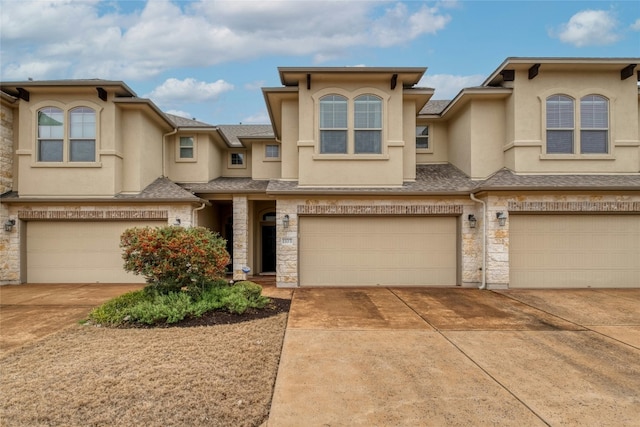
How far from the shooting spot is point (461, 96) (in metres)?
10.7

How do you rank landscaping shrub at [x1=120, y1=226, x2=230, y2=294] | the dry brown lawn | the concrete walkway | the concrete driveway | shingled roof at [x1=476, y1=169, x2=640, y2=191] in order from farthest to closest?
shingled roof at [x1=476, y1=169, x2=640, y2=191] → landscaping shrub at [x1=120, y1=226, x2=230, y2=294] → the concrete driveway → the concrete walkway → the dry brown lawn

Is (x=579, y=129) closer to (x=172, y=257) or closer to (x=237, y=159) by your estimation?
(x=172, y=257)

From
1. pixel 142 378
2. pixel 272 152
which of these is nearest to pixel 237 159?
pixel 272 152

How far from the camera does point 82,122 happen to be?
10602 millimetres

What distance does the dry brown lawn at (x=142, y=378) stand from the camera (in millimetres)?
3176

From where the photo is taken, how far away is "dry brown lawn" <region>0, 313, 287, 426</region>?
3176mm

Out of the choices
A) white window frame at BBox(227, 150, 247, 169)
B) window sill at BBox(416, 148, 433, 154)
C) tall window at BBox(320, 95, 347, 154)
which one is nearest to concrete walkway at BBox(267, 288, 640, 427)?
tall window at BBox(320, 95, 347, 154)

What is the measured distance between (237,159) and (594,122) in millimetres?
12616

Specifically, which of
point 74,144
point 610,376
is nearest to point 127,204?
point 74,144

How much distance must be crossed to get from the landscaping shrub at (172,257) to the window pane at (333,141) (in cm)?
474

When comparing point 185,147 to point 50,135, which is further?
point 185,147

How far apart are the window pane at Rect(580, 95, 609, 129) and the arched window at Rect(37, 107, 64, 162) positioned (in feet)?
50.9

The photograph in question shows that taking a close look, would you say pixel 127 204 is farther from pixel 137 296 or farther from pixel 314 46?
pixel 314 46

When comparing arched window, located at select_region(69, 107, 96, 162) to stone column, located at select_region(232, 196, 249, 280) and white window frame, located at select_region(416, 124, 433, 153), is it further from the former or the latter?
white window frame, located at select_region(416, 124, 433, 153)
